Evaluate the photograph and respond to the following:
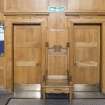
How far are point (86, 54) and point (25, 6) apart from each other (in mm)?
2089

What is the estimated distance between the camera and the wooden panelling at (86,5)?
8695mm

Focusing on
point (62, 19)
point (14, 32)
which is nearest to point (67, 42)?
point (62, 19)

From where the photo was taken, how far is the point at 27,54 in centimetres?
898

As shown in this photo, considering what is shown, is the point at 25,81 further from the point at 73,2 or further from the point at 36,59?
the point at 73,2

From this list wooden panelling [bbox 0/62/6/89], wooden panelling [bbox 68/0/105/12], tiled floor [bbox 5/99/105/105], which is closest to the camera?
A: tiled floor [bbox 5/99/105/105]

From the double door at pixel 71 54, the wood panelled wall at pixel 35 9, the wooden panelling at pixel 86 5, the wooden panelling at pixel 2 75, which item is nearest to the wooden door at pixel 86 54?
the double door at pixel 71 54

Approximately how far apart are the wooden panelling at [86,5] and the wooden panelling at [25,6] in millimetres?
689

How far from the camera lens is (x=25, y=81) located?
902 cm

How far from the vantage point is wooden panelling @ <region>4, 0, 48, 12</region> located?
28.6 ft

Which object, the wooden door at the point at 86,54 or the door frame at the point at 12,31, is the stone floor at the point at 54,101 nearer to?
the door frame at the point at 12,31

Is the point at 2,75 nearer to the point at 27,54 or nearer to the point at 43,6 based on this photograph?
the point at 27,54

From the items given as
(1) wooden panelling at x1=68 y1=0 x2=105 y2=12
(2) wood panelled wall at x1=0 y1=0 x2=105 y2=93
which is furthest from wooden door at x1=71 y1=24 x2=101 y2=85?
(1) wooden panelling at x1=68 y1=0 x2=105 y2=12

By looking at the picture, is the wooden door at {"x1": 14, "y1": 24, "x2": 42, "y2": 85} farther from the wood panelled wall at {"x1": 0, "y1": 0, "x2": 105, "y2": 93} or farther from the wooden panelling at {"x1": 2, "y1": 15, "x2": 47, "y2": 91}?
the wood panelled wall at {"x1": 0, "y1": 0, "x2": 105, "y2": 93}

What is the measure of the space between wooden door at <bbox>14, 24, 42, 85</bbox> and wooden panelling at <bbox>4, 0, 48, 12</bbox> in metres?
0.47
